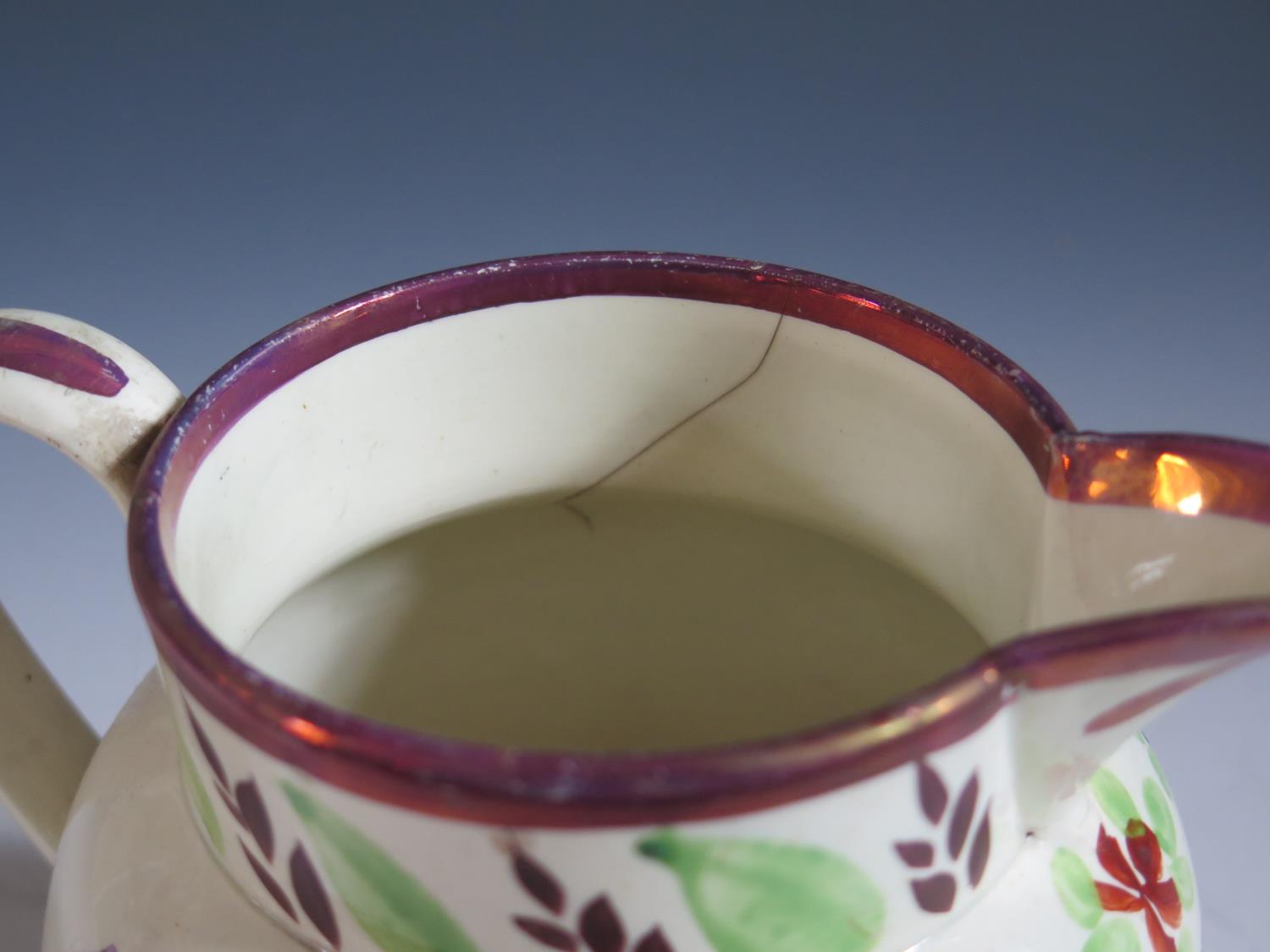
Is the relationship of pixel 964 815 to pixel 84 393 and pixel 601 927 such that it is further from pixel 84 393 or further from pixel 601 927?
pixel 84 393

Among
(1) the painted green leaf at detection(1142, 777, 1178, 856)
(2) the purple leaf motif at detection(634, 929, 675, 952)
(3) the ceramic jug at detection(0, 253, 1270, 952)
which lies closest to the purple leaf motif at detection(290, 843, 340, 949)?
(3) the ceramic jug at detection(0, 253, 1270, 952)

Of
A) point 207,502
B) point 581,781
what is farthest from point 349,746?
point 207,502

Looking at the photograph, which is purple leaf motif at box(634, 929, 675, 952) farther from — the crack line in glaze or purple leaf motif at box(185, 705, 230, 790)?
the crack line in glaze

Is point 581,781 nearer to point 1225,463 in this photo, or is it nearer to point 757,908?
point 757,908

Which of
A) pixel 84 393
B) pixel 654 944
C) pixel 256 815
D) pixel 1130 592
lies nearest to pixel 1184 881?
pixel 1130 592

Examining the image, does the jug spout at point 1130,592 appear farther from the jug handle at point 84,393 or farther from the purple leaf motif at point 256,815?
the jug handle at point 84,393
